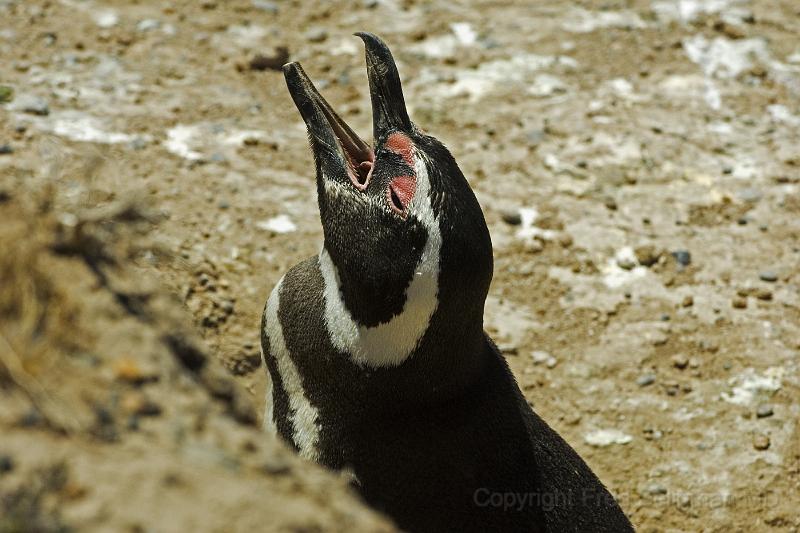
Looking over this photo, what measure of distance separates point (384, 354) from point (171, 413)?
1.29 meters

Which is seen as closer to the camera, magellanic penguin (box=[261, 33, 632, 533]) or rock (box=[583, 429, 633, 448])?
magellanic penguin (box=[261, 33, 632, 533])

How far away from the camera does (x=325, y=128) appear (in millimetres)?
3156

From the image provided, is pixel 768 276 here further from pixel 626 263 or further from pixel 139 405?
pixel 139 405

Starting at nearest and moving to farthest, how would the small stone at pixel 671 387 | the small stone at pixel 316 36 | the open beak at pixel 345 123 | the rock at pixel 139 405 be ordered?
the rock at pixel 139 405 < the open beak at pixel 345 123 < the small stone at pixel 671 387 < the small stone at pixel 316 36

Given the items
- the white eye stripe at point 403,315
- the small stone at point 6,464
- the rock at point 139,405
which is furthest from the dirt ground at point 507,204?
the white eye stripe at point 403,315

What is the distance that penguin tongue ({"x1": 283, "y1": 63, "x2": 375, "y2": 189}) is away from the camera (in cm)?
314

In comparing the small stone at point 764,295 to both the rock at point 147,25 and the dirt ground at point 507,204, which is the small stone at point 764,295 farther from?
the rock at point 147,25

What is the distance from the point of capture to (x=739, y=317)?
4516 millimetres

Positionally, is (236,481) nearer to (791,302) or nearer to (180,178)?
(180,178)

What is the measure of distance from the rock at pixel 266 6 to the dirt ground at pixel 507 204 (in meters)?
0.03

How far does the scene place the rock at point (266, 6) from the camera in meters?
6.12

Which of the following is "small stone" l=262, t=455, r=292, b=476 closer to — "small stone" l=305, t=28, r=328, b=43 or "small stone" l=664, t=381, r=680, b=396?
"small stone" l=664, t=381, r=680, b=396

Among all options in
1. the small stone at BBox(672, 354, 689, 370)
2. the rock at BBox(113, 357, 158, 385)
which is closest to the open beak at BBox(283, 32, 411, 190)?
the rock at BBox(113, 357, 158, 385)

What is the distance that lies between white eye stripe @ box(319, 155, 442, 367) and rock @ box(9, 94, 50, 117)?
7.73ft
